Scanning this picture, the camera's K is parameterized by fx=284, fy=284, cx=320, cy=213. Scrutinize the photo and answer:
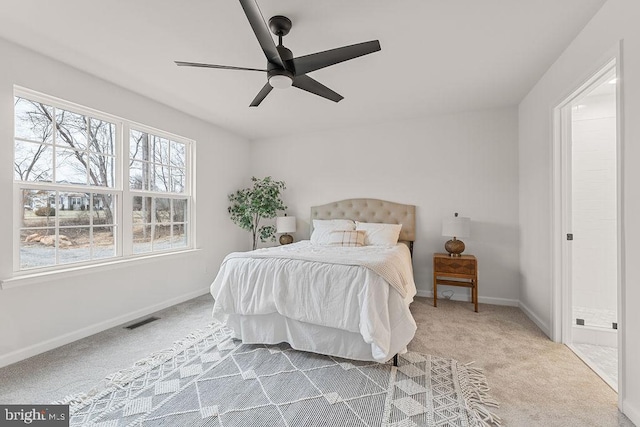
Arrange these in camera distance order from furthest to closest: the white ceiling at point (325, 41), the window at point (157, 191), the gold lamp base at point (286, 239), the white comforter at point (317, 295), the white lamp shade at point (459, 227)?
the gold lamp base at point (286, 239)
the white lamp shade at point (459, 227)
the window at point (157, 191)
the white comforter at point (317, 295)
the white ceiling at point (325, 41)

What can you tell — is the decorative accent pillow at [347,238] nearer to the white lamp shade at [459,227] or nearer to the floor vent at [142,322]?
the white lamp shade at [459,227]

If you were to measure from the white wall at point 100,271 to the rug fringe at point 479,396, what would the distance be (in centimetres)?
334

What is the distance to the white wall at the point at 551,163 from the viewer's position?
1616 mm

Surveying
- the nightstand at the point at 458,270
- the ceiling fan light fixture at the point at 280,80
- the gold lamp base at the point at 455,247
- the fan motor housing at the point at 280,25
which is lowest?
the nightstand at the point at 458,270

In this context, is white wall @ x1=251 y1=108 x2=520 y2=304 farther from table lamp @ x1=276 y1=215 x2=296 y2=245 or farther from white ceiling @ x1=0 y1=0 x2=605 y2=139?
white ceiling @ x1=0 y1=0 x2=605 y2=139

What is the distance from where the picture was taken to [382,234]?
382cm

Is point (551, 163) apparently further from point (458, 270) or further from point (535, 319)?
point (535, 319)

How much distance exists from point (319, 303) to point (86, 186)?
2.60 metres

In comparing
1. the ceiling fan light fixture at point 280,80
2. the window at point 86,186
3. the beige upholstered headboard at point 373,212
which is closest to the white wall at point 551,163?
the beige upholstered headboard at point 373,212

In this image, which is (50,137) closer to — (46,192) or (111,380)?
(46,192)

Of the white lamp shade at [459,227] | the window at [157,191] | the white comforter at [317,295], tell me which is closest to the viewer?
the white comforter at [317,295]

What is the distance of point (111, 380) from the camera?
6.52 feet

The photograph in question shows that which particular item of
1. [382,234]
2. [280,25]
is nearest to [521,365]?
[382,234]

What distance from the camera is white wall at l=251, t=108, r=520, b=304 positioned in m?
3.75
